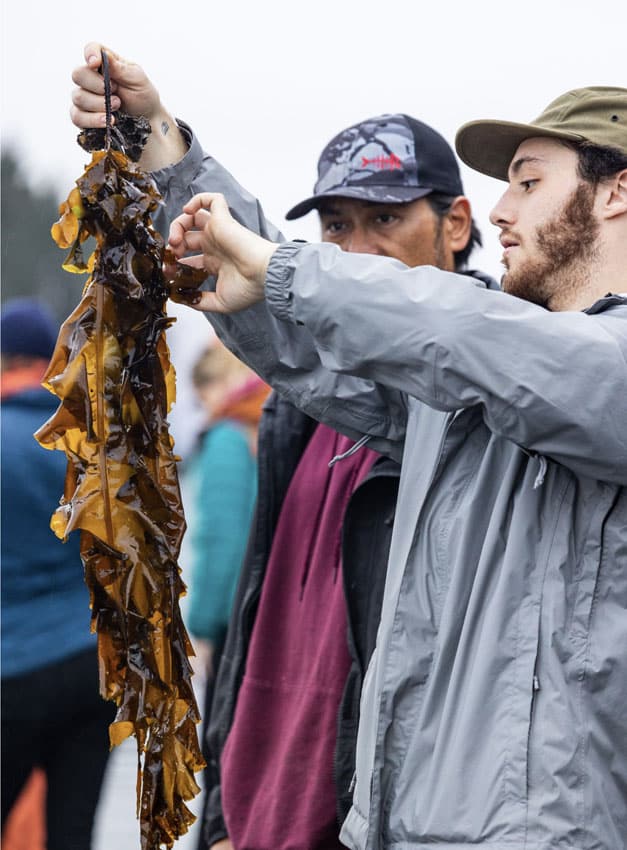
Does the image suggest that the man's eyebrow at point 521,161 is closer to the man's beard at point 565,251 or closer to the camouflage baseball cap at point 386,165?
the man's beard at point 565,251

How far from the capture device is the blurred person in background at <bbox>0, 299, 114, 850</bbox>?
4.24 meters

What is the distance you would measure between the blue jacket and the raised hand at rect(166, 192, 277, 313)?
193cm

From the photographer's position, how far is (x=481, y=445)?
2.44 metres

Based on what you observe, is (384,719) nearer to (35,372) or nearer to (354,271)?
(354,271)

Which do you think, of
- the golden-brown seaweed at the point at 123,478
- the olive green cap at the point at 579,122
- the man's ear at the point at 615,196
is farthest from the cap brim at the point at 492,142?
the golden-brown seaweed at the point at 123,478

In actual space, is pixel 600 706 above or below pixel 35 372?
below

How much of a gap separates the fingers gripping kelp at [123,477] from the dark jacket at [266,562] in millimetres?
507

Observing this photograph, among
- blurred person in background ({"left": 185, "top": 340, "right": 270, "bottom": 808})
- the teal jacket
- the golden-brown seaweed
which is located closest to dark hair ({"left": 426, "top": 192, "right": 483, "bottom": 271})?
the golden-brown seaweed

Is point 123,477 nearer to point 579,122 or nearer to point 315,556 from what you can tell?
point 315,556

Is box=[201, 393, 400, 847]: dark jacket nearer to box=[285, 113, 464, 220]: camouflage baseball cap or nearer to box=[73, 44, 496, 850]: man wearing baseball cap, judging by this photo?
box=[73, 44, 496, 850]: man wearing baseball cap

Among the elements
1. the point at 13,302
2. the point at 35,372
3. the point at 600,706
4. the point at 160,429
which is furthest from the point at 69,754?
the point at 600,706

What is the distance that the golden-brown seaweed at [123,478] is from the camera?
2332 millimetres

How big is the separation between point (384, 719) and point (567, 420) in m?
0.65

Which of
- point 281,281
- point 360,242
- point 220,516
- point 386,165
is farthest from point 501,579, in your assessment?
point 220,516
